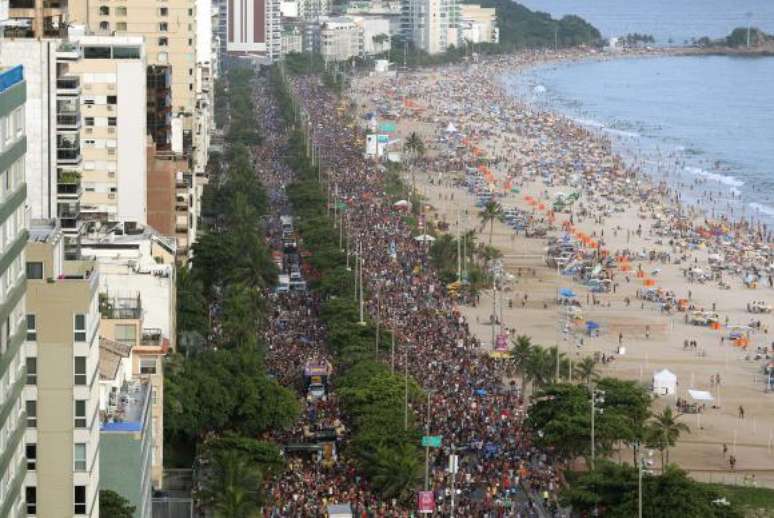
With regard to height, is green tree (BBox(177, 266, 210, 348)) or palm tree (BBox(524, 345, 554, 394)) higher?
green tree (BBox(177, 266, 210, 348))

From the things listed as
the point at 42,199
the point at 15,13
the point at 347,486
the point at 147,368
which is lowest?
the point at 347,486

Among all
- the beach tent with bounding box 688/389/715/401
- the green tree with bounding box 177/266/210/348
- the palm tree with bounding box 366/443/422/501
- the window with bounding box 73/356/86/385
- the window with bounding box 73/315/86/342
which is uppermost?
the window with bounding box 73/315/86/342

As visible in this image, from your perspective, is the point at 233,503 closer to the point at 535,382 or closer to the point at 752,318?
the point at 535,382

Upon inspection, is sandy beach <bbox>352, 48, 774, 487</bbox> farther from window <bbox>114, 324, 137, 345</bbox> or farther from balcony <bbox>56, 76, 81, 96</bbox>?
balcony <bbox>56, 76, 81, 96</bbox>

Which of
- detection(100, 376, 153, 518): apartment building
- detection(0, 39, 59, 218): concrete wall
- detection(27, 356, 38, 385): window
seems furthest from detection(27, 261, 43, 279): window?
detection(0, 39, 59, 218): concrete wall

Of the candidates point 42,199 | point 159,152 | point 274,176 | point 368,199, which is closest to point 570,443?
point 42,199

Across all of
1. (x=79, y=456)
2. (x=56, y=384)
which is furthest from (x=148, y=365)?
(x=56, y=384)

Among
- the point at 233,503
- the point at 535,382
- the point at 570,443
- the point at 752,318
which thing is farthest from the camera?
the point at 752,318
